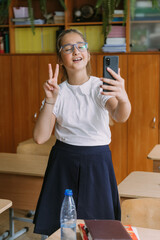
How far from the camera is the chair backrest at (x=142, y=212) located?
181cm

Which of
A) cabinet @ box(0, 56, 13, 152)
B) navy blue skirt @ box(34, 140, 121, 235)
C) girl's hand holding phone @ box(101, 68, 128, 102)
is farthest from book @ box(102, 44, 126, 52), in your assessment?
girl's hand holding phone @ box(101, 68, 128, 102)

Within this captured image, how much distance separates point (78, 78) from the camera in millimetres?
1887

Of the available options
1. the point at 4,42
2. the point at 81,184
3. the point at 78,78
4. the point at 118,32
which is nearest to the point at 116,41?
the point at 118,32

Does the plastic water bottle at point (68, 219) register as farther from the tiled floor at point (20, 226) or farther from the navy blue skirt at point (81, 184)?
the tiled floor at point (20, 226)

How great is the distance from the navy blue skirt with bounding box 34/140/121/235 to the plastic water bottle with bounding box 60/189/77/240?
1.16 ft

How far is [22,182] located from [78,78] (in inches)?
55.7

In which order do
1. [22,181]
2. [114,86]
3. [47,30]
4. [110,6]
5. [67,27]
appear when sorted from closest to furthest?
1. [110,6]
2. [114,86]
3. [22,181]
4. [67,27]
5. [47,30]

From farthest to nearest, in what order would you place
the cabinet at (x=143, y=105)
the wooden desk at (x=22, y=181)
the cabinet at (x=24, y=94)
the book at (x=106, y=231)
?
1. the cabinet at (x=24, y=94)
2. the cabinet at (x=143, y=105)
3. the wooden desk at (x=22, y=181)
4. the book at (x=106, y=231)

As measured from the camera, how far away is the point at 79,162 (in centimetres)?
185

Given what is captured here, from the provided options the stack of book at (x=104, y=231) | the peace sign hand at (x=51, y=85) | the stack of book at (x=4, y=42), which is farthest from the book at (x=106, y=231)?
the stack of book at (x=4, y=42)

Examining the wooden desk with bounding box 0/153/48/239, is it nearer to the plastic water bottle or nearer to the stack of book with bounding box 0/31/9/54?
the plastic water bottle

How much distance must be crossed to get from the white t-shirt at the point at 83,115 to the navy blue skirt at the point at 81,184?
46mm

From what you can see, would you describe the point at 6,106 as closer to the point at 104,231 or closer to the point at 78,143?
the point at 78,143

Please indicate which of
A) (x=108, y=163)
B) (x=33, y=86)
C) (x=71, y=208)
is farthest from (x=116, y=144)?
(x=71, y=208)
